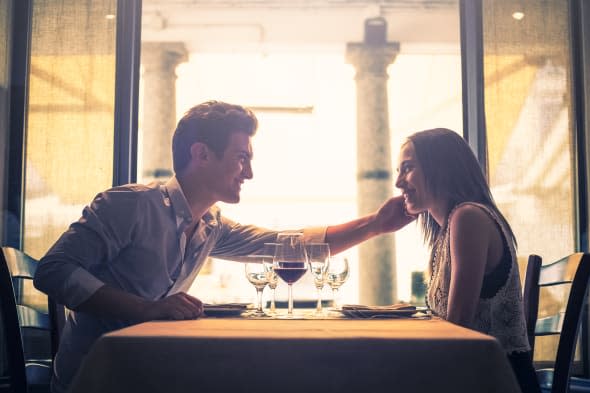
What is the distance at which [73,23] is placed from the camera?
9.59 feet

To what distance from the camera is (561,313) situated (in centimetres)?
209

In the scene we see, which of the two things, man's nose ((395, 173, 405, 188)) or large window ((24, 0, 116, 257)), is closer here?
man's nose ((395, 173, 405, 188))

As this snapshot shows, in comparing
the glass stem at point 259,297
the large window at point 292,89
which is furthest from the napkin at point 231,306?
the large window at point 292,89

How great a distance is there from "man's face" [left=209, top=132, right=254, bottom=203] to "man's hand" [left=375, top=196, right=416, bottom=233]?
1.65ft

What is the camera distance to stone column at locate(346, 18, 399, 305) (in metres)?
7.08

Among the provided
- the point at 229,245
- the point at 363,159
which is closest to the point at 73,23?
the point at 229,245

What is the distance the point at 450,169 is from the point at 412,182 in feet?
0.44

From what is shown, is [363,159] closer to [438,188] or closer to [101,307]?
[438,188]

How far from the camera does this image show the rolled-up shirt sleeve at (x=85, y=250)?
65.1 inches

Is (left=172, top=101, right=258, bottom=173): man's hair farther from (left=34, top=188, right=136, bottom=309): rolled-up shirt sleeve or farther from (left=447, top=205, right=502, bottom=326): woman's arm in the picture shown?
(left=447, top=205, right=502, bottom=326): woman's arm

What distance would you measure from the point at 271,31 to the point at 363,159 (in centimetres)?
178

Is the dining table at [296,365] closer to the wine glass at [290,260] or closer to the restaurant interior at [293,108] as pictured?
the restaurant interior at [293,108]

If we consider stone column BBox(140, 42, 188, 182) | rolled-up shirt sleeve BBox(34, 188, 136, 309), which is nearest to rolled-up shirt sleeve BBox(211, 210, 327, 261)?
rolled-up shirt sleeve BBox(34, 188, 136, 309)

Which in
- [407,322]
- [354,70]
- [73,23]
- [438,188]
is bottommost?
[407,322]
